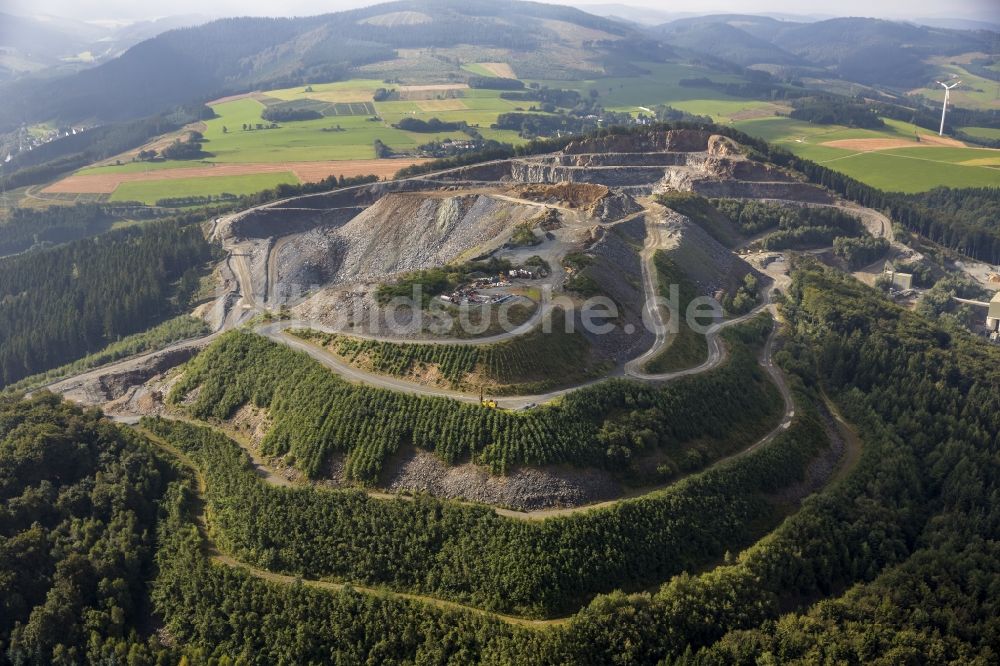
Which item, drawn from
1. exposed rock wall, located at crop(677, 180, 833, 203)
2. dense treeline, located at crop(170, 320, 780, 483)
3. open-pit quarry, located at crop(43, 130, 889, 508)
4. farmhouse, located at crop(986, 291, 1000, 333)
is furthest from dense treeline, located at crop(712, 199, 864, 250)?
dense treeline, located at crop(170, 320, 780, 483)

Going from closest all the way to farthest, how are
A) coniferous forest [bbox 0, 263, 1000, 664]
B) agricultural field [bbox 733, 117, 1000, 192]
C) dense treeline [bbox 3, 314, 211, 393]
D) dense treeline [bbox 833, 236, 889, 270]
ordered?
1. coniferous forest [bbox 0, 263, 1000, 664]
2. dense treeline [bbox 3, 314, 211, 393]
3. dense treeline [bbox 833, 236, 889, 270]
4. agricultural field [bbox 733, 117, 1000, 192]

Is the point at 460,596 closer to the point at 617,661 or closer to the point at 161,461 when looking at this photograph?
the point at 617,661

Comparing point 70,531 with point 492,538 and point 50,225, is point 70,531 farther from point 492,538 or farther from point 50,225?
point 50,225

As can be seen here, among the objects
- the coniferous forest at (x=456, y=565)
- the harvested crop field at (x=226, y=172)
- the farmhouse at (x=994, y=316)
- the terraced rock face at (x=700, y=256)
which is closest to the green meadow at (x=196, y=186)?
the harvested crop field at (x=226, y=172)

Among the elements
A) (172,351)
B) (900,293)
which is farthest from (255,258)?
(900,293)

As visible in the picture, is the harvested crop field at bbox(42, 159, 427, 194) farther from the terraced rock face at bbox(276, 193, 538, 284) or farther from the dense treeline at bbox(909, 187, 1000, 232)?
the dense treeline at bbox(909, 187, 1000, 232)

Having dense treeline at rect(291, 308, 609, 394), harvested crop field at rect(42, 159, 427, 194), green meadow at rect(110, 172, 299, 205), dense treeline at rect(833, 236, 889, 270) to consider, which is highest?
harvested crop field at rect(42, 159, 427, 194)

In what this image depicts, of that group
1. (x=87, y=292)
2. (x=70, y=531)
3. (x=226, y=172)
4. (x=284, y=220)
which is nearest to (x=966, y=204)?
(x=284, y=220)
